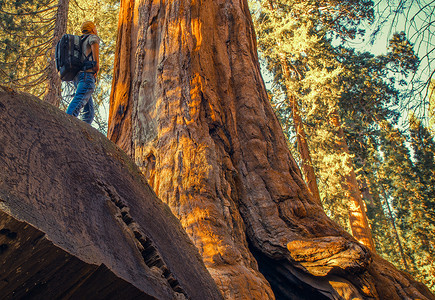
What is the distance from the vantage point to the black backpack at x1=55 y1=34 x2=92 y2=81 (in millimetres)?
4742

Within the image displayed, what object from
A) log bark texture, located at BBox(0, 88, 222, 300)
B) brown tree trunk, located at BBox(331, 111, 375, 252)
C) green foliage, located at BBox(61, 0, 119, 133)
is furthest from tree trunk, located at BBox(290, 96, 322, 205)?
log bark texture, located at BBox(0, 88, 222, 300)

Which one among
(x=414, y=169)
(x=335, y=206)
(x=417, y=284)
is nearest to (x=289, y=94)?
(x=335, y=206)

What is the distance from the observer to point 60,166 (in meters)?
1.51

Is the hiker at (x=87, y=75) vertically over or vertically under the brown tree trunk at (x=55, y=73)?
under

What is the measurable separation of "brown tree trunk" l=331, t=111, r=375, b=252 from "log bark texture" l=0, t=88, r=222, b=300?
10131mm

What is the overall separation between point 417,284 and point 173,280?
294cm

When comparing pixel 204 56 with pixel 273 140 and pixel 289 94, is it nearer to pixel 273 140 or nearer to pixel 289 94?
pixel 273 140

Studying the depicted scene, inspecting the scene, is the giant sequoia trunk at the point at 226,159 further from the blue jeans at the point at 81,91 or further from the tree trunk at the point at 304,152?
the tree trunk at the point at 304,152

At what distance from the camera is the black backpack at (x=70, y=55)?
4.74m

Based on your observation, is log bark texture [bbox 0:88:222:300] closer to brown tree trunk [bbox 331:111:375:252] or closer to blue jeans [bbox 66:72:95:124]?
blue jeans [bbox 66:72:95:124]

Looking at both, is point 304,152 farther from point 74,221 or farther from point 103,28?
point 74,221

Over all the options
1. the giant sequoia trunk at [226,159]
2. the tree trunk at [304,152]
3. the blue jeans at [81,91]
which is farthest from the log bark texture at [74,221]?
the tree trunk at [304,152]

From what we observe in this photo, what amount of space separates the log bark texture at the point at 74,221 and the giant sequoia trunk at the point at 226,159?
93cm

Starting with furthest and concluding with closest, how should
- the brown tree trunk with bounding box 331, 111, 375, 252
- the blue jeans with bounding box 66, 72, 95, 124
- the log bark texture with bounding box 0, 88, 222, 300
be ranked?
the brown tree trunk with bounding box 331, 111, 375, 252
the blue jeans with bounding box 66, 72, 95, 124
the log bark texture with bounding box 0, 88, 222, 300
